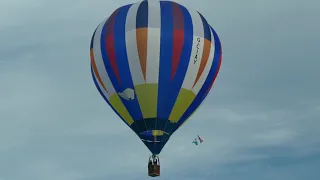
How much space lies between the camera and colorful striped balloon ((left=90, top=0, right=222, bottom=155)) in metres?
65.9

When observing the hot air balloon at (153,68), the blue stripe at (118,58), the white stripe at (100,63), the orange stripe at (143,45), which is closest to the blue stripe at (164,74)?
the hot air balloon at (153,68)

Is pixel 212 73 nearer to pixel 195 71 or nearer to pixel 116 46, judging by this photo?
pixel 195 71

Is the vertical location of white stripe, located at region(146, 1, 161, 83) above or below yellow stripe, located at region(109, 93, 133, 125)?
above

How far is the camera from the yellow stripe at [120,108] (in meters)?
66.8

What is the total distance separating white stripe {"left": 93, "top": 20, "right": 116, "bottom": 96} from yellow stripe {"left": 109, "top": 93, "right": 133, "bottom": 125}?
0.38 m

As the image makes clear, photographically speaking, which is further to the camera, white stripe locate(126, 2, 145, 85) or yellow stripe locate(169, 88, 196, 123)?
yellow stripe locate(169, 88, 196, 123)

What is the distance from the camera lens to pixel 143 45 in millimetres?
66125

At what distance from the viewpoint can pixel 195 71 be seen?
66750mm

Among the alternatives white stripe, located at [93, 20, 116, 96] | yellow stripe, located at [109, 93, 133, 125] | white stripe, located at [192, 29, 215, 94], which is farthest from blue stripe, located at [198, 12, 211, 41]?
yellow stripe, located at [109, 93, 133, 125]

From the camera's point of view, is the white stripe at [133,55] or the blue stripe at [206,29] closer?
the white stripe at [133,55]

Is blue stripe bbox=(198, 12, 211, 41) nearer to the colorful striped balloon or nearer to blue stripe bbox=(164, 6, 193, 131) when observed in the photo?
the colorful striped balloon

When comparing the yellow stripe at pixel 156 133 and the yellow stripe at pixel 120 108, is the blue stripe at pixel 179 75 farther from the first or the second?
the yellow stripe at pixel 120 108

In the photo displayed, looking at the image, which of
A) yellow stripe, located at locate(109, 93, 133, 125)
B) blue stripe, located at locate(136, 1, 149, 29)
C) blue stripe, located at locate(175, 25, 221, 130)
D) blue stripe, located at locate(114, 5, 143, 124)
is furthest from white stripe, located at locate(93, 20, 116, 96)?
blue stripe, located at locate(175, 25, 221, 130)

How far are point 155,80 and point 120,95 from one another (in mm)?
2534
